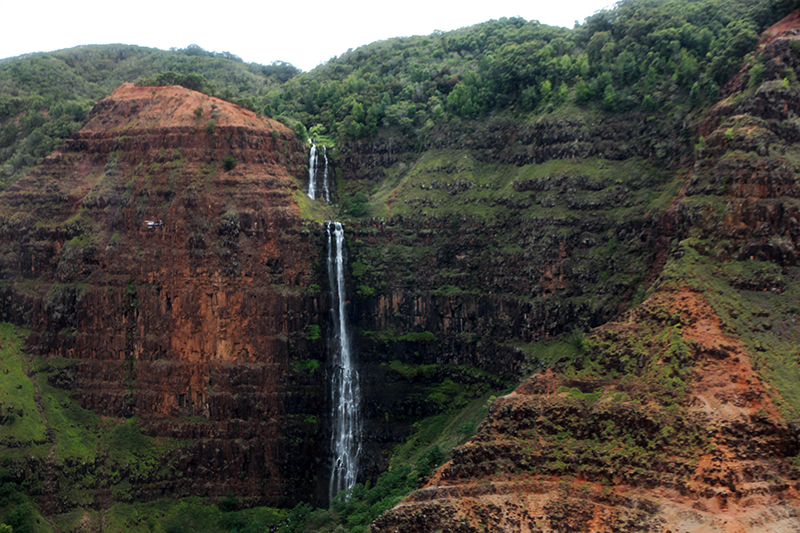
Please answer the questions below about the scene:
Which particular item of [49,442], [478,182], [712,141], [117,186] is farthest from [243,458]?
[712,141]

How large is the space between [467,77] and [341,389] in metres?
28.7

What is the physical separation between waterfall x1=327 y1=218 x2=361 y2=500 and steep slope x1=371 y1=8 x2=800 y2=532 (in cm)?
1937

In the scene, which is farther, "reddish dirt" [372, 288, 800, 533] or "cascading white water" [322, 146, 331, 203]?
"cascading white water" [322, 146, 331, 203]

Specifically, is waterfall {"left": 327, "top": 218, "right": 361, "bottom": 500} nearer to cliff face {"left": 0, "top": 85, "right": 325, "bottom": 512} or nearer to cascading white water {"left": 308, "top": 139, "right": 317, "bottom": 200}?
cliff face {"left": 0, "top": 85, "right": 325, "bottom": 512}

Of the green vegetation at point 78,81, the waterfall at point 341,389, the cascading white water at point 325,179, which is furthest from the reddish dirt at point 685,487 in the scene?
the green vegetation at point 78,81

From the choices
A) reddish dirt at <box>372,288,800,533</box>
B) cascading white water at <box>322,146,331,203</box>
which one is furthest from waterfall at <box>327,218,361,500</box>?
reddish dirt at <box>372,288,800,533</box>

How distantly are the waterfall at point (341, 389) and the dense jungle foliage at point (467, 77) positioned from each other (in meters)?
14.3

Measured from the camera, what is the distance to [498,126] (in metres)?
65.2

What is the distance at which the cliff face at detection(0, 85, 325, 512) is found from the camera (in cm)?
5781

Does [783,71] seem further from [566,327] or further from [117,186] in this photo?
[117,186]

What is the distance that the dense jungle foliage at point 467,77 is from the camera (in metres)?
56.9

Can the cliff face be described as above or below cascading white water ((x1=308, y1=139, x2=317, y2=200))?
below

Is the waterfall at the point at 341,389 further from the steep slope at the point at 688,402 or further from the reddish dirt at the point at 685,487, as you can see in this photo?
the steep slope at the point at 688,402

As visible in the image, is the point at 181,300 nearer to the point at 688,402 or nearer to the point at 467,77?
the point at 467,77
